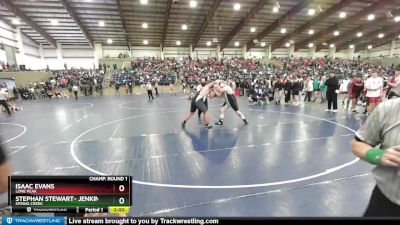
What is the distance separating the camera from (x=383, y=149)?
134 centimetres

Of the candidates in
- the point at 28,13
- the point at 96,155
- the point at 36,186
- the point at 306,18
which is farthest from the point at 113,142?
the point at 306,18

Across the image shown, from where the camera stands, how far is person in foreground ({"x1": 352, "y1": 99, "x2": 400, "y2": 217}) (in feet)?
4.20

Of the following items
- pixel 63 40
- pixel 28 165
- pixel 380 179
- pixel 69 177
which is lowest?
pixel 28 165

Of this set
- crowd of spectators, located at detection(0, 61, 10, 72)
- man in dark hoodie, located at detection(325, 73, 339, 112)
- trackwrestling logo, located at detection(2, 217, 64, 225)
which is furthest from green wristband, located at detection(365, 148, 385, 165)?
crowd of spectators, located at detection(0, 61, 10, 72)

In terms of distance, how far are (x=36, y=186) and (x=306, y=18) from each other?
102 ft

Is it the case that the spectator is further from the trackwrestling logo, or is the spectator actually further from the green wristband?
the trackwrestling logo

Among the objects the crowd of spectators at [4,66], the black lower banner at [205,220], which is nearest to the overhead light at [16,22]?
the crowd of spectators at [4,66]

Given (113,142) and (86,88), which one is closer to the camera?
(113,142)

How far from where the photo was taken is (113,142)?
624cm

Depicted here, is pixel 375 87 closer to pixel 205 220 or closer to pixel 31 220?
pixel 205 220

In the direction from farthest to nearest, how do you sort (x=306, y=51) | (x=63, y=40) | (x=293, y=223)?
(x=306, y=51) → (x=63, y=40) → (x=293, y=223)

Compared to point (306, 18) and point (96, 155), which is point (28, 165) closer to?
point (96, 155)
